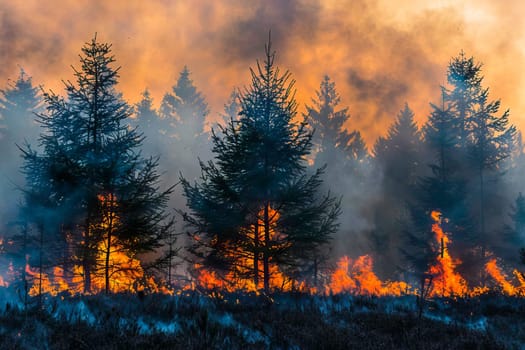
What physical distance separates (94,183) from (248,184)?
6.35m

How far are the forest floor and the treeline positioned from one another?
5.01 metres

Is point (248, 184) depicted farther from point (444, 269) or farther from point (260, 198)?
point (444, 269)

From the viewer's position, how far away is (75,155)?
15695 millimetres

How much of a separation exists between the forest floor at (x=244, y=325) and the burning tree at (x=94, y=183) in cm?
756

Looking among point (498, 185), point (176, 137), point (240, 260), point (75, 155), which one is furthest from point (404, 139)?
point (75, 155)

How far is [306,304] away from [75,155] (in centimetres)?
1187

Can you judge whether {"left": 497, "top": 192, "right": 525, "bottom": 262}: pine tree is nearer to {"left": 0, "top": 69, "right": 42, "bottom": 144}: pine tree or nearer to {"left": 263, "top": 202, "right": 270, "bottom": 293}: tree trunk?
{"left": 263, "top": 202, "right": 270, "bottom": 293}: tree trunk

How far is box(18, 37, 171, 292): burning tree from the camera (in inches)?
585

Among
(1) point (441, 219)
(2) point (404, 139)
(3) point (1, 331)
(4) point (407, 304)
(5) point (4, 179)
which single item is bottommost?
(4) point (407, 304)

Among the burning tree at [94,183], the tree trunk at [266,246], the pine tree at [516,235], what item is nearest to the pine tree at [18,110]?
the burning tree at [94,183]

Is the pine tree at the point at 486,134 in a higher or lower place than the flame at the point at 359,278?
higher

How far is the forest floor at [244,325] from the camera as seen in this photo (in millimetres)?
4320

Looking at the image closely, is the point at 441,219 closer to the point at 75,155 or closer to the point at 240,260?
the point at 240,260

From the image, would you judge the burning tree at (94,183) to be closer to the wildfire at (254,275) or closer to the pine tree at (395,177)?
the wildfire at (254,275)
